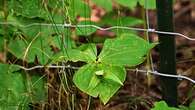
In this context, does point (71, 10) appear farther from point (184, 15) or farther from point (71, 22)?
point (184, 15)

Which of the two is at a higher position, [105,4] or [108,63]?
[105,4]

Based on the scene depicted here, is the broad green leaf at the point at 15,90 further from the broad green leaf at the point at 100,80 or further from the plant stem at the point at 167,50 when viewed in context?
the plant stem at the point at 167,50

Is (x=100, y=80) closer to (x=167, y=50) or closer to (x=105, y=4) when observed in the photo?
(x=167, y=50)

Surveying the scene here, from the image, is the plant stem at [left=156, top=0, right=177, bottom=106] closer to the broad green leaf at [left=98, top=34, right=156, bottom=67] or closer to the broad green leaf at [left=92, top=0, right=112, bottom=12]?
the broad green leaf at [left=98, top=34, right=156, bottom=67]

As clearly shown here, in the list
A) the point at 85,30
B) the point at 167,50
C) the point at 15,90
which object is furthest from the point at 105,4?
the point at 15,90

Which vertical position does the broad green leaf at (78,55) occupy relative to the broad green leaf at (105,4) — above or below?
below

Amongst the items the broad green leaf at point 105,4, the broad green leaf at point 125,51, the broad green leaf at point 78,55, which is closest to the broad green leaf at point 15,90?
the broad green leaf at point 78,55
